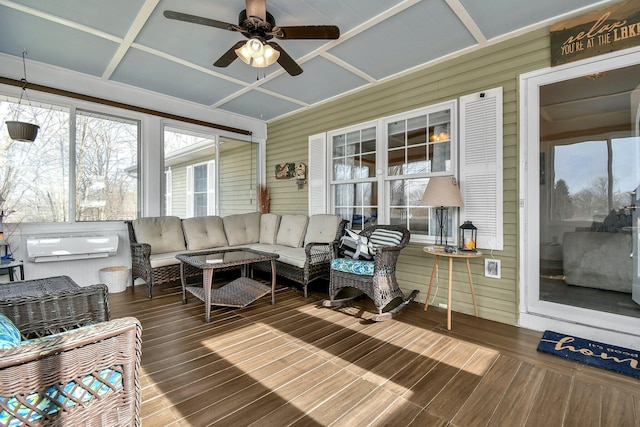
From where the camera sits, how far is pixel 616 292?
8.46 feet

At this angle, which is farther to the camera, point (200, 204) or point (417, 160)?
point (200, 204)

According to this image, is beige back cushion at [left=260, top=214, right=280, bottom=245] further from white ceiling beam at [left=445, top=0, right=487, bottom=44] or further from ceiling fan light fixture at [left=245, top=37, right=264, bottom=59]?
white ceiling beam at [left=445, top=0, right=487, bottom=44]

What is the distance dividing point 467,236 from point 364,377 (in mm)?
2069

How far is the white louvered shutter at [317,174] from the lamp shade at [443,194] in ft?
7.09

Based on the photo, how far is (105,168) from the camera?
4.32 metres

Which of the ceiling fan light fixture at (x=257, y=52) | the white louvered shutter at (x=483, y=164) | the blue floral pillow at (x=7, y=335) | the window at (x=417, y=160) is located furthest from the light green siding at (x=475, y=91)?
the blue floral pillow at (x=7, y=335)

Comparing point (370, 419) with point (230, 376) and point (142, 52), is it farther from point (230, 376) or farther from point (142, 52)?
point (142, 52)

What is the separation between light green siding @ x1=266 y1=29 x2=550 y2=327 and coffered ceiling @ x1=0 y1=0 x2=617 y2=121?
140 millimetres

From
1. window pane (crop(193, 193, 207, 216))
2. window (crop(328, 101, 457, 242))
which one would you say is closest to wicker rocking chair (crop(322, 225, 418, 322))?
window (crop(328, 101, 457, 242))

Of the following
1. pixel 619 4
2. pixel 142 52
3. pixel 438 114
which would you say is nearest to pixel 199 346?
pixel 142 52

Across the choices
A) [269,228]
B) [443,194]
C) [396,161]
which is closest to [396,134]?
[396,161]

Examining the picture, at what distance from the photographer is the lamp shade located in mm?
2964

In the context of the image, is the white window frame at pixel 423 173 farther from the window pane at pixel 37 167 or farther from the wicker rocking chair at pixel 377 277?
the window pane at pixel 37 167

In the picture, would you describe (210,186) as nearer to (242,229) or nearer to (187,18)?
(242,229)
